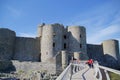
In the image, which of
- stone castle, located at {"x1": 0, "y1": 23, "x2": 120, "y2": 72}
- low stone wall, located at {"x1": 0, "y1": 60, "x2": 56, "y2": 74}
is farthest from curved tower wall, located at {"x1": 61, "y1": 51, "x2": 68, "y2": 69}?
low stone wall, located at {"x1": 0, "y1": 60, "x2": 56, "y2": 74}

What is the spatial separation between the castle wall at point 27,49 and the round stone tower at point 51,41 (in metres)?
2.19

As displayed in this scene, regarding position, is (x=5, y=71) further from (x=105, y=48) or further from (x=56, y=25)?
(x=105, y=48)

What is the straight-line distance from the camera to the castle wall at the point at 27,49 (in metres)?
42.1

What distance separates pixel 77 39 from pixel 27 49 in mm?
9461

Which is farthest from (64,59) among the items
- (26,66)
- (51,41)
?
(26,66)

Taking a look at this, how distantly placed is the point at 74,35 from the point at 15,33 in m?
11.0

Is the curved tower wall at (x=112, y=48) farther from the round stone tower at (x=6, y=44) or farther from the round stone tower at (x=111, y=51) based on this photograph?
the round stone tower at (x=6, y=44)

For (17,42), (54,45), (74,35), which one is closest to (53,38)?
(54,45)

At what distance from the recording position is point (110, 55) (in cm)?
4834

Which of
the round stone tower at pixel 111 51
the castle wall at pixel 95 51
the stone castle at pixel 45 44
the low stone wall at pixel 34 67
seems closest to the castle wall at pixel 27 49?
the stone castle at pixel 45 44

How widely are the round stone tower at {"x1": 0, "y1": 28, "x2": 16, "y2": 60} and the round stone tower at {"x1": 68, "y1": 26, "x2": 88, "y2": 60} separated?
1064cm

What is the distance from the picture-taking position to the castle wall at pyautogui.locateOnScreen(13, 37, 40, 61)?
138 ft

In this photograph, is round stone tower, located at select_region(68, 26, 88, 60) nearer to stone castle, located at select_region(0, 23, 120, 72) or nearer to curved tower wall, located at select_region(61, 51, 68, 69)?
stone castle, located at select_region(0, 23, 120, 72)

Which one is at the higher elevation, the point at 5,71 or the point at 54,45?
the point at 54,45
